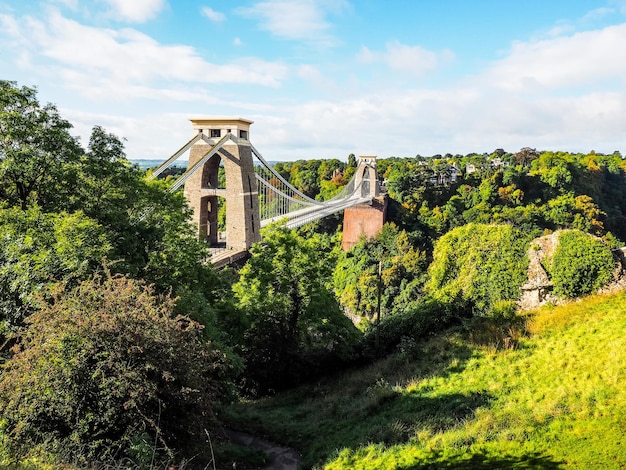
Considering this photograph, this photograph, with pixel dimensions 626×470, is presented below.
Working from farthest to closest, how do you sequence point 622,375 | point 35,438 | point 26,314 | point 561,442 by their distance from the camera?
point 622,375 < point 26,314 < point 561,442 < point 35,438

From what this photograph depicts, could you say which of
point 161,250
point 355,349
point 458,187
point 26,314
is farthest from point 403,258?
point 26,314

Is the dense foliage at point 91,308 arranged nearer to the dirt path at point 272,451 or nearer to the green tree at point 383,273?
the dirt path at point 272,451

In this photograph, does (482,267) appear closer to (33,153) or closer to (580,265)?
(580,265)

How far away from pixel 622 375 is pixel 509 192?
35.6 meters

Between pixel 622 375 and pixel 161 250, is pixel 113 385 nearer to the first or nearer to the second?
pixel 161 250

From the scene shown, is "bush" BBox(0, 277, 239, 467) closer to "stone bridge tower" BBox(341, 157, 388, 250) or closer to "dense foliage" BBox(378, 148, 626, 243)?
"stone bridge tower" BBox(341, 157, 388, 250)

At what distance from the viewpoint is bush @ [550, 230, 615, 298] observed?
10148 millimetres

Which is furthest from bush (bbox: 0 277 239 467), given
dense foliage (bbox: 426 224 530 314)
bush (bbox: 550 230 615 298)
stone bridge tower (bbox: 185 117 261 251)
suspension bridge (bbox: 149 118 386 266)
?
stone bridge tower (bbox: 185 117 261 251)

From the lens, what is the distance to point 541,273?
10820mm

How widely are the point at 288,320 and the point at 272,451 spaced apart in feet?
13.4

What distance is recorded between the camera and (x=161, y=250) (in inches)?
353

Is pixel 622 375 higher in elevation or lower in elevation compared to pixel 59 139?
lower

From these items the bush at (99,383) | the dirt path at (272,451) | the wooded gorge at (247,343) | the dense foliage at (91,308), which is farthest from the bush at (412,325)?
the bush at (99,383)

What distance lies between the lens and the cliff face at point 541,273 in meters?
10.6
